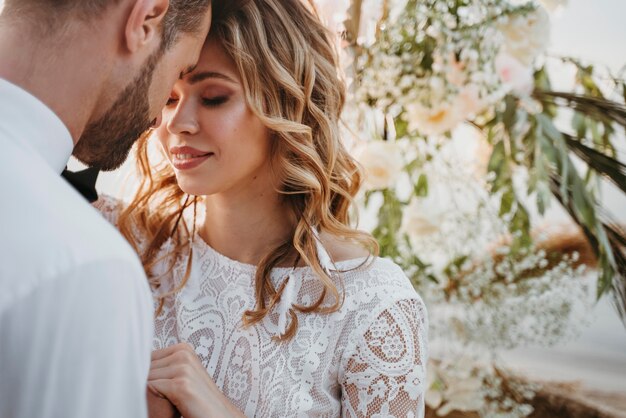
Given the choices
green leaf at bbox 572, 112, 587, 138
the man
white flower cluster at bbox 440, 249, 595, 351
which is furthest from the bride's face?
green leaf at bbox 572, 112, 587, 138

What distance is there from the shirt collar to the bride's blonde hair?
66cm

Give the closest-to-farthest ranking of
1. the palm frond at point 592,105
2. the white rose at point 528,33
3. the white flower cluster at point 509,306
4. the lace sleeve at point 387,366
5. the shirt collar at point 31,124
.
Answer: the shirt collar at point 31,124, the lace sleeve at point 387,366, the white rose at point 528,33, the white flower cluster at point 509,306, the palm frond at point 592,105

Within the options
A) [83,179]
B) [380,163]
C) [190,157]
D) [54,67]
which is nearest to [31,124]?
[54,67]

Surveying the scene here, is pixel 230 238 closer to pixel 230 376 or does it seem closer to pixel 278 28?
pixel 230 376

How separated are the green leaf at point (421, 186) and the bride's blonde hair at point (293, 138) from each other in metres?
0.19

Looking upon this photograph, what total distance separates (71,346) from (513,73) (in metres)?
1.39

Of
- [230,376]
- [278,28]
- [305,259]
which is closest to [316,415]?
[230,376]

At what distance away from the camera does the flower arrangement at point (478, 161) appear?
1.82m

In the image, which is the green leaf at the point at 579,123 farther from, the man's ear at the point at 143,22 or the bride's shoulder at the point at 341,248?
the man's ear at the point at 143,22

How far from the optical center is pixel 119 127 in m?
1.06

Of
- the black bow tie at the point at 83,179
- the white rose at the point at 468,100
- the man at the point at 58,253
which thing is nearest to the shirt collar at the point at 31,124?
the man at the point at 58,253

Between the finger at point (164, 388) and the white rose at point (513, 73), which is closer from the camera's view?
the finger at point (164, 388)

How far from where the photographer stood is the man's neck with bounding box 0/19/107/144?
89 centimetres

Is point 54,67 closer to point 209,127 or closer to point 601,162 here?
point 209,127
